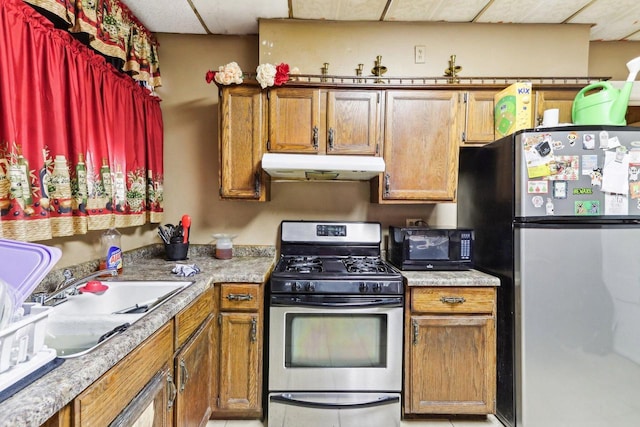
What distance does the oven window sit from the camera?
176 centimetres

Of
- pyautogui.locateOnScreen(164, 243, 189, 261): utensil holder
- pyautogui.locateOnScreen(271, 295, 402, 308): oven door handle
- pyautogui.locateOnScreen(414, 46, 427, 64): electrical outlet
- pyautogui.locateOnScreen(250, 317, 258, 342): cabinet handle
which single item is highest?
Result: pyautogui.locateOnScreen(414, 46, 427, 64): electrical outlet

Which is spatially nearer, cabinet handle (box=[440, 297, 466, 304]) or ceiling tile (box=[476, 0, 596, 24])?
cabinet handle (box=[440, 297, 466, 304])

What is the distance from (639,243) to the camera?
165cm

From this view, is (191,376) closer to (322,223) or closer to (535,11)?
Answer: (322,223)

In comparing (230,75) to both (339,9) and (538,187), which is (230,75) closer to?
(339,9)

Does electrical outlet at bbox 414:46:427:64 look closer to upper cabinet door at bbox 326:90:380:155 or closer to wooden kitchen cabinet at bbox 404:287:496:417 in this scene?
upper cabinet door at bbox 326:90:380:155

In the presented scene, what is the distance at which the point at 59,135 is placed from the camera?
133 cm


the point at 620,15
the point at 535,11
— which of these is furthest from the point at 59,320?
the point at 620,15

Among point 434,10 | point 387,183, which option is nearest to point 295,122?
point 387,183

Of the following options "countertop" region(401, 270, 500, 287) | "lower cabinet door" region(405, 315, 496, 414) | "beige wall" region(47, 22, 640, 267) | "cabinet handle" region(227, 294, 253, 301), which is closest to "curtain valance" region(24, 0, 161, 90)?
"beige wall" region(47, 22, 640, 267)

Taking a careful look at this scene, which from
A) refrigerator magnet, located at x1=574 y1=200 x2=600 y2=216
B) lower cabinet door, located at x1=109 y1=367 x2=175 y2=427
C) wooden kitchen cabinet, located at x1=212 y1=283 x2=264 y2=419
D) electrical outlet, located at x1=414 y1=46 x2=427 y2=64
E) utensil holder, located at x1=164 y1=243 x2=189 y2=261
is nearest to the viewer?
lower cabinet door, located at x1=109 y1=367 x2=175 y2=427

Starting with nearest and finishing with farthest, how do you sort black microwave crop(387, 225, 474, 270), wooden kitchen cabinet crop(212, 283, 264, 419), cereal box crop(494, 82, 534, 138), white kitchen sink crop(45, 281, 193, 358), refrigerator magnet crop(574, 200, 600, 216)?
1. white kitchen sink crop(45, 281, 193, 358)
2. refrigerator magnet crop(574, 200, 600, 216)
3. wooden kitchen cabinet crop(212, 283, 264, 419)
4. cereal box crop(494, 82, 534, 138)
5. black microwave crop(387, 225, 474, 270)

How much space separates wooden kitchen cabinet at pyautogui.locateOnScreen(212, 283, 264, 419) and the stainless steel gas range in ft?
0.31

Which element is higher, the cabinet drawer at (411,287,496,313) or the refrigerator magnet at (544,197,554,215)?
the refrigerator magnet at (544,197,554,215)
